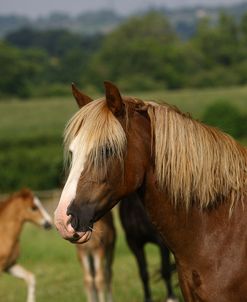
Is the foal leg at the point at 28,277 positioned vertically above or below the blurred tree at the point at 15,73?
above

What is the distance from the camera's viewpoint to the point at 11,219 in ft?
35.1

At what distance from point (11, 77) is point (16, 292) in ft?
233

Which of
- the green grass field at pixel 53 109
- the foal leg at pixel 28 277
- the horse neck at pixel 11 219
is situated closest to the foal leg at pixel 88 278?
the foal leg at pixel 28 277

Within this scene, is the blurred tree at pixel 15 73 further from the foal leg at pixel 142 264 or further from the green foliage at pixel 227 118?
the foal leg at pixel 142 264

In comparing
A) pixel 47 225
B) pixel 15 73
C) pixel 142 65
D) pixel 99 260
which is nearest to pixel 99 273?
pixel 99 260

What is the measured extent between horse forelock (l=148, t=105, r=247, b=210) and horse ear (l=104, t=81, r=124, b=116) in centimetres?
20

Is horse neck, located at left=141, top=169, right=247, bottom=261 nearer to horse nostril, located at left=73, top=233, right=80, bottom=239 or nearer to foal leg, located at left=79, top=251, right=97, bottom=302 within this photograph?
horse nostril, located at left=73, top=233, right=80, bottom=239

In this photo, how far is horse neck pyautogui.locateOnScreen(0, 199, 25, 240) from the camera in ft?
34.5

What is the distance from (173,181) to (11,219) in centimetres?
675

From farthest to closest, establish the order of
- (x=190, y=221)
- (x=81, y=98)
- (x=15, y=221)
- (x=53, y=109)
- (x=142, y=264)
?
(x=53, y=109) < (x=15, y=221) < (x=142, y=264) < (x=81, y=98) < (x=190, y=221)

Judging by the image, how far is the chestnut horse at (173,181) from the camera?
13.4ft

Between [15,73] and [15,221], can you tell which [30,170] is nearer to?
[15,221]

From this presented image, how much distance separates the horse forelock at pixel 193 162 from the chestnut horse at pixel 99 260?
4.32m

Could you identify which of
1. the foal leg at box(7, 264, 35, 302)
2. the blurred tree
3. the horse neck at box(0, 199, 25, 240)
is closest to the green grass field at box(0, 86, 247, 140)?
the blurred tree
